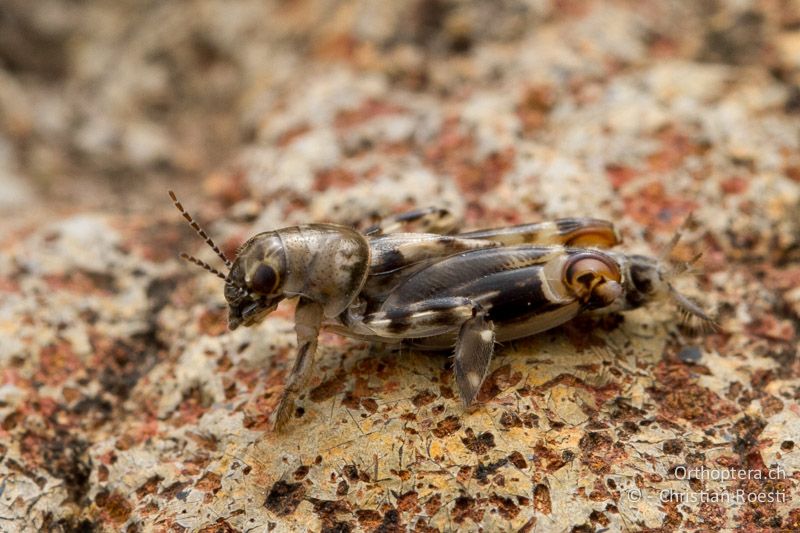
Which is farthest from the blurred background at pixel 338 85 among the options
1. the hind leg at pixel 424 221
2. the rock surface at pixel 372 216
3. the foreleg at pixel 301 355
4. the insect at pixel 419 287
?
the foreleg at pixel 301 355

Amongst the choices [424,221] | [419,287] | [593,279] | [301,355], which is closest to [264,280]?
[301,355]

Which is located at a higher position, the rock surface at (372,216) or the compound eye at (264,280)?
the compound eye at (264,280)

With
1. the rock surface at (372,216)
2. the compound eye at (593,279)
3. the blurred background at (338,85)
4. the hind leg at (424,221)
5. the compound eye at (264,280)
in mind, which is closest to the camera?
the rock surface at (372,216)

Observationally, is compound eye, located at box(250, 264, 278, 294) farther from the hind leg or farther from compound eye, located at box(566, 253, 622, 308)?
compound eye, located at box(566, 253, 622, 308)

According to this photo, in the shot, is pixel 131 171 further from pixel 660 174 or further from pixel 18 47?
pixel 660 174

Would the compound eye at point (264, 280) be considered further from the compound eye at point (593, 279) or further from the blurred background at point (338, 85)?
the blurred background at point (338, 85)

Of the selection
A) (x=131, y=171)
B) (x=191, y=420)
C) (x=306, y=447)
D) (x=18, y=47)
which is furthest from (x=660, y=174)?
(x=18, y=47)

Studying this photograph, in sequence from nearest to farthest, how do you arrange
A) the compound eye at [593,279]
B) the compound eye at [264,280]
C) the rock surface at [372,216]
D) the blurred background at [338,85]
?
the rock surface at [372,216], the compound eye at [264,280], the compound eye at [593,279], the blurred background at [338,85]
